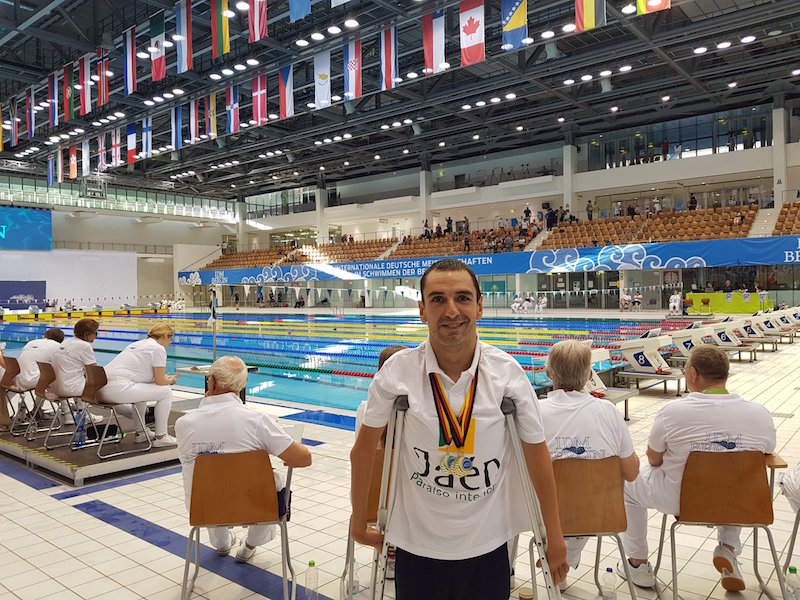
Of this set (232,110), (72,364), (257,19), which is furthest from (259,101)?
(72,364)

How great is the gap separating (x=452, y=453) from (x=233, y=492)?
5.10 ft

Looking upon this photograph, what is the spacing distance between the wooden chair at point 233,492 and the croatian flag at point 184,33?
480 inches

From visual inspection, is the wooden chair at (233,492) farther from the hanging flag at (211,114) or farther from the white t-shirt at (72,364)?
the hanging flag at (211,114)

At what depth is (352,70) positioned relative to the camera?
532 inches

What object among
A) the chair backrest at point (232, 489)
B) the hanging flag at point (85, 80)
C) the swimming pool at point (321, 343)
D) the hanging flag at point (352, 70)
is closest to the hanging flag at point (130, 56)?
the hanging flag at point (85, 80)

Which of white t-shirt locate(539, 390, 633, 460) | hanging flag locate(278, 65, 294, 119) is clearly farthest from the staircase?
white t-shirt locate(539, 390, 633, 460)

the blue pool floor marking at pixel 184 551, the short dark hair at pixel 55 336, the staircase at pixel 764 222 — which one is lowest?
the blue pool floor marking at pixel 184 551

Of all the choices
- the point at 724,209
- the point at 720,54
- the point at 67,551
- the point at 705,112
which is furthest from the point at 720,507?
the point at 705,112

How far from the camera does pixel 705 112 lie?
2539 cm

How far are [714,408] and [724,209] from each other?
77.1 feet

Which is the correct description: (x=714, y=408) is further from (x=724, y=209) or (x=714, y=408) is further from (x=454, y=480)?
(x=724, y=209)

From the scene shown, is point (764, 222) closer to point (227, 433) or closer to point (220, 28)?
point (220, 28)

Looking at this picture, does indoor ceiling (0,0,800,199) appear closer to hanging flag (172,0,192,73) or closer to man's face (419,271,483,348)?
hanging flag (172,0,192,73)

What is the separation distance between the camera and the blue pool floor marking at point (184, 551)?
3199 millimetres
